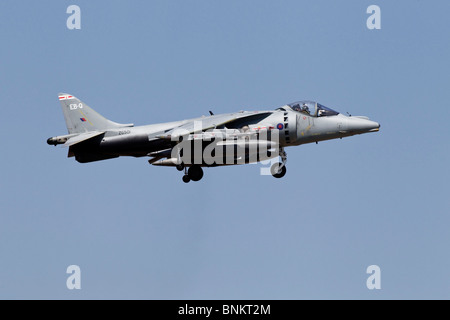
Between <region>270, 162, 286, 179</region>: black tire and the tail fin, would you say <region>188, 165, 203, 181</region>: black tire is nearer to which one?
<region>270, 162, 286, 179</region>: black tire

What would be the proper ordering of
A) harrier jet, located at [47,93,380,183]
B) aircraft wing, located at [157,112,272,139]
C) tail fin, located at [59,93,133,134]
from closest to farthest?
harrier jet, located at [47,93,380,183]
aircraft wing, located at [157,112,272,139]
tail fin, located at [59,93,133,134]

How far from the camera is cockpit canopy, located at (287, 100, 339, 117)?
4287cm

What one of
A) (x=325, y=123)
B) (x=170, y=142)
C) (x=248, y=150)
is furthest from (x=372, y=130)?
(x=170, y=142)

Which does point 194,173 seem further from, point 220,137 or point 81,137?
point 81,137

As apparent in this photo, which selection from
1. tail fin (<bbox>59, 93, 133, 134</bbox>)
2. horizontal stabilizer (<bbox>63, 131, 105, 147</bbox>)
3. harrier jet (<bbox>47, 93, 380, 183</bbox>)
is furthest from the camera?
tail fin (<bbox>59, 93, 133, 134</bbox>)

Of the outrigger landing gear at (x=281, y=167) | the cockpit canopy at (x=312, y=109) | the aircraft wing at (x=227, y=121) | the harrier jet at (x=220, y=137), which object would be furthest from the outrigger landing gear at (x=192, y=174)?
the cockpit canopy at (x=312, y=109)

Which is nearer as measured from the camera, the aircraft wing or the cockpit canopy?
the aircraft wing

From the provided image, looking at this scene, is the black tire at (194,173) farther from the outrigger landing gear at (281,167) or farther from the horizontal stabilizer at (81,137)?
the horizontal stabilizer at (81,137)

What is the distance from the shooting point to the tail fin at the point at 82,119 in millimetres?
44281

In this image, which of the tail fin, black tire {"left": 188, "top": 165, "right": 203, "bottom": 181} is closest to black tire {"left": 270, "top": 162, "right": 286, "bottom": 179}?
black tire {"left": 188, "top": 165, "right": 203, "bottom": 181}

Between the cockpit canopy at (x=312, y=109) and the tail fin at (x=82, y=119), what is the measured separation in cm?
789

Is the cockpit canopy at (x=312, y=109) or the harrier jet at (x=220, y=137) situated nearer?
the harrier jet at (x=220, y=137)

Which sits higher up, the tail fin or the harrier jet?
the tail fin
